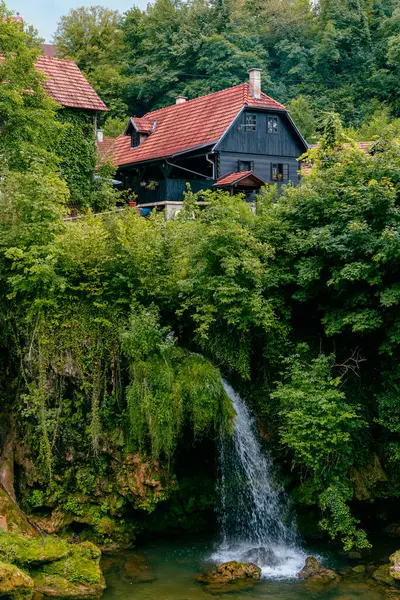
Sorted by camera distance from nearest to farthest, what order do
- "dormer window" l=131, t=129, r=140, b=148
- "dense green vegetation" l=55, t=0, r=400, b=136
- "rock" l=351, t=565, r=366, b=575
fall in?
"rock" l=351, t=565, r=366, b=575 → "dormer window" l=131, t=129, r=140, b=148 → "dense green vegetation" l=55, t=0, r=400, b=136

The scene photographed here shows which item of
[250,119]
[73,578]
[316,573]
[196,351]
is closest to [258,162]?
[250,119]

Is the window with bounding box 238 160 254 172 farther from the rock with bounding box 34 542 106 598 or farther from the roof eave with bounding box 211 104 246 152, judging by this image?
the rock with bounding box 34 542 106 598

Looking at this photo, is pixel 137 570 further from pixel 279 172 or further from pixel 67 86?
pixel 279 172

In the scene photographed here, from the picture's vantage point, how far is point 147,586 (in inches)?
523

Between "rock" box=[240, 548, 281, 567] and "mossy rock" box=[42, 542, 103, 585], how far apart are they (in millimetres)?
3107

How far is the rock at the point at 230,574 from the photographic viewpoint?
13.4m

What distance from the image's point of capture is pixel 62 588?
12.6m

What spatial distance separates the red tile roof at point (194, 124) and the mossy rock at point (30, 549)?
1985 centimetres

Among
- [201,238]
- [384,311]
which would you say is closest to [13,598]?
[201,238]

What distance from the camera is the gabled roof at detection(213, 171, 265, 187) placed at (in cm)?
2948

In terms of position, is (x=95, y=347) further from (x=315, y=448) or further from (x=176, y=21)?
(x=176, y=21)

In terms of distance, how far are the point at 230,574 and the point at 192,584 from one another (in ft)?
2.54

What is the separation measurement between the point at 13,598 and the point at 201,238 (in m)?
7.98

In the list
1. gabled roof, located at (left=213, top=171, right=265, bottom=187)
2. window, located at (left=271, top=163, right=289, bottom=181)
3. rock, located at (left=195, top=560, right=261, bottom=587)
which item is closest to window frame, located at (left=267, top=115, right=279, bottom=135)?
window, located at (left=271, top=163, right=289, bottom=181)
